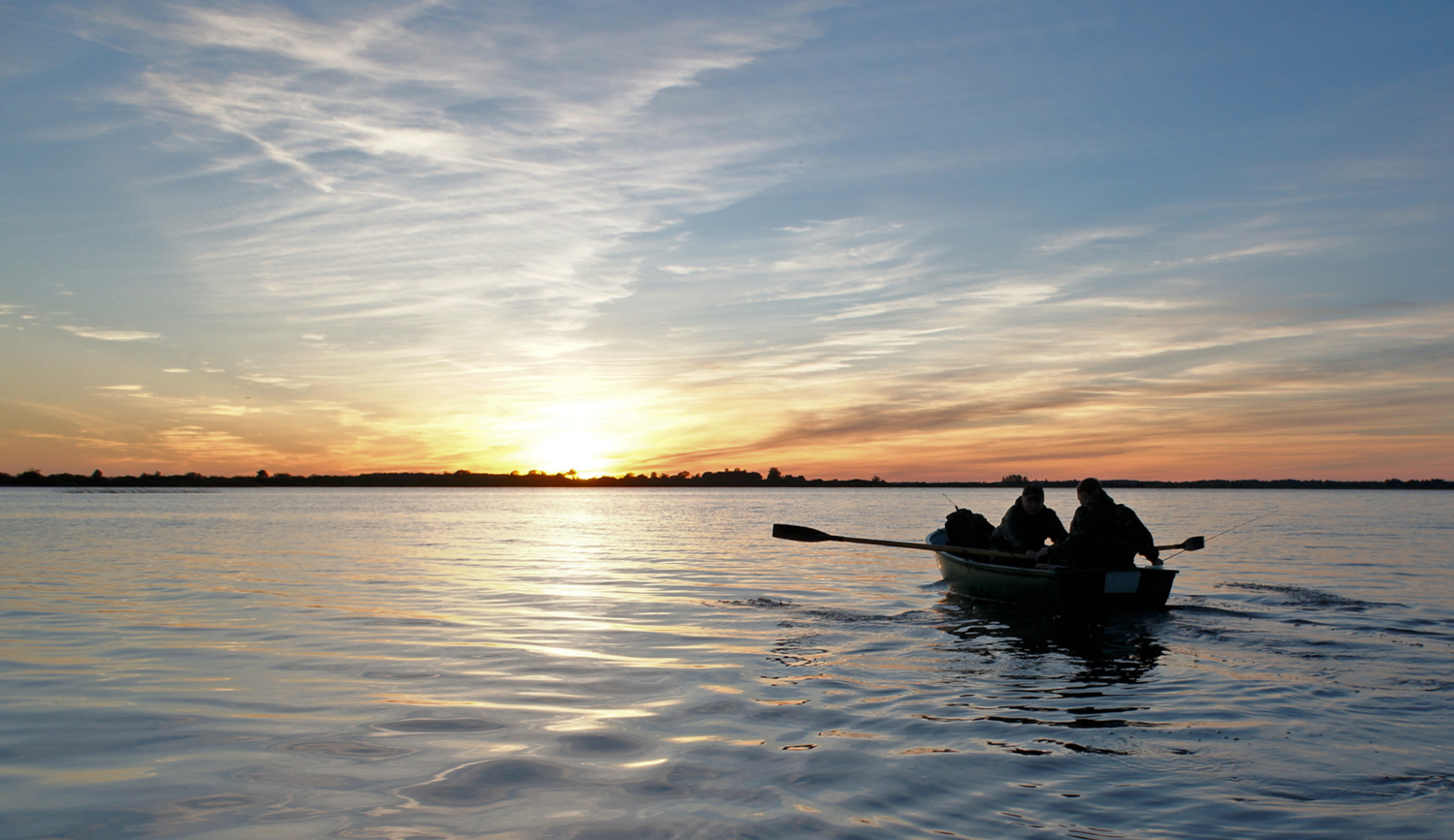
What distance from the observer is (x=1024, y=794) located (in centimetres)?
538

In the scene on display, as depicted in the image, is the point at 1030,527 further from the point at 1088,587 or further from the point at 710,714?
the point at 710,714

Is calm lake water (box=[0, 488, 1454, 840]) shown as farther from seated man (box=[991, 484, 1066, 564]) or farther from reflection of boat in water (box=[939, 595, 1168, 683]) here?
seated man (box=[991, 484, 1066, 564])

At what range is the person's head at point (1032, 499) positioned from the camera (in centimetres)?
1459

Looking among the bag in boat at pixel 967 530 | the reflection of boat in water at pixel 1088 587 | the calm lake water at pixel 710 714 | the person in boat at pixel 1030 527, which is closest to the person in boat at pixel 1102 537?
the reflection of boat in water at pixel 1088 587

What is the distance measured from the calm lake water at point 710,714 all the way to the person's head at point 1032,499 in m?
2.00

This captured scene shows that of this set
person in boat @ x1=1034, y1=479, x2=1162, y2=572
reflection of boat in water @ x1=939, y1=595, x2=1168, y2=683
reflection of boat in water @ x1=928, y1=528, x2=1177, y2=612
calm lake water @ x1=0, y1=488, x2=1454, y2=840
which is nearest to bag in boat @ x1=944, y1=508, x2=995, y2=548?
calm lake water @ x1=0, y1=488, x2=1454, y2=840

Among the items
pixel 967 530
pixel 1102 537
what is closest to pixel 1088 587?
pixel 1102 537

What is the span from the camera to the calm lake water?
202 inches

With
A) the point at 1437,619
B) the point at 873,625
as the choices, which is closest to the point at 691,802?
the point at 873,625

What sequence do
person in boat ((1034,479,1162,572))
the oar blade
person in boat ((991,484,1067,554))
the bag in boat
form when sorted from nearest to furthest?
person in boat ((1034,479,1162,572)) < person in boat ((991,484,1067,554)) < the bag in boat < the oar blade

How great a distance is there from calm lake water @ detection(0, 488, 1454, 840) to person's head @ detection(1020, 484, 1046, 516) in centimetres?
200

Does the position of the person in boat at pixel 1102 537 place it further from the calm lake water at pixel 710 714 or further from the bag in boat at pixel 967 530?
the bag in boat at pixel 967 530

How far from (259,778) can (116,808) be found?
80cm

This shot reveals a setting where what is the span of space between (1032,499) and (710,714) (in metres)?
9.37
